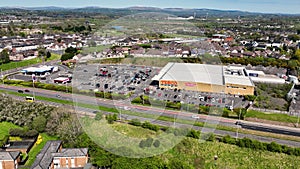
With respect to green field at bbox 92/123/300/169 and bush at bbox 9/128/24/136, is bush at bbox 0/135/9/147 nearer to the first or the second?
bush at bbox 9/128/24/136

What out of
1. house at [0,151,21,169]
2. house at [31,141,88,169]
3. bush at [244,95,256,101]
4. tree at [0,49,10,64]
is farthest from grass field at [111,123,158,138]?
tree at [0,49,10,64]

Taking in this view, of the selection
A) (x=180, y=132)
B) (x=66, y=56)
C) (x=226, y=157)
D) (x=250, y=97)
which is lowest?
(x=226, y=157)

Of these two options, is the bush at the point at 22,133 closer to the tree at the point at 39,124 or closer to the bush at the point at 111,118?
the tree at the point at 39,124

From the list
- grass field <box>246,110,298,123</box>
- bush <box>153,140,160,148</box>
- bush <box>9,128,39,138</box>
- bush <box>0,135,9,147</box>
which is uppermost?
bush <box>153,140,160,148</box>

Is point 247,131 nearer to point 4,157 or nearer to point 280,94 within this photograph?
point 280,94

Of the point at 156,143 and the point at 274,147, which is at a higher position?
the point at 156,143

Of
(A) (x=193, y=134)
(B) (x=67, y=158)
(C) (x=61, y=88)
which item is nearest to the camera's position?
(B) (x=67, y=158)

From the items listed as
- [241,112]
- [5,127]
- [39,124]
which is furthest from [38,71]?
[241,112]

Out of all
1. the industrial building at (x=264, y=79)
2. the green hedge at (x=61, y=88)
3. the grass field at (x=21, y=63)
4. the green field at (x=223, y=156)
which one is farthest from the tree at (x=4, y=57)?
the industrial building at (x=264, y=79)

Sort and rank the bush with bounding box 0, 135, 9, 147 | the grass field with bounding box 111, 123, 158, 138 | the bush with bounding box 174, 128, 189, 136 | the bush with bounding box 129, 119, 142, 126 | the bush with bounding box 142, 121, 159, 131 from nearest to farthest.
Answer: the bush with bounding box 174, 128, 189, 136, the bush with bounding box 0, 135, 9, 147, the grass field with bounding box 111, 123, 158, 138, the bush with bounding box 142, 121, 159, 131, the bush with bounding box 129, 119, 142, 126

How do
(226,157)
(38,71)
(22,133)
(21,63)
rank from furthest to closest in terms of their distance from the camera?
1. (21,63)
2. (38,71)
3. (22,133)
4. (226,157)

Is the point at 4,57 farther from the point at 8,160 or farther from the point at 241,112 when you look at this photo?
the point at 241,112
